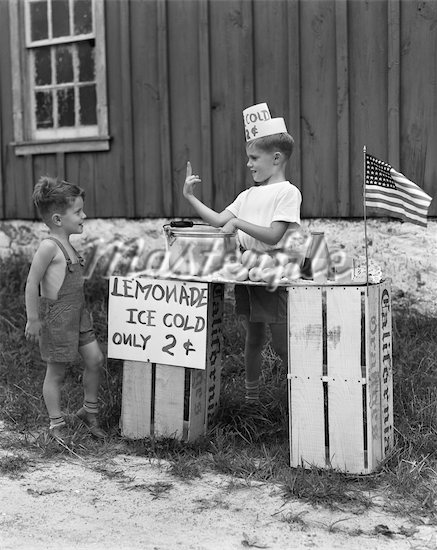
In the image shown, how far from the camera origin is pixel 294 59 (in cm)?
607

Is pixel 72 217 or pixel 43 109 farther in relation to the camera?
pixel 43 109

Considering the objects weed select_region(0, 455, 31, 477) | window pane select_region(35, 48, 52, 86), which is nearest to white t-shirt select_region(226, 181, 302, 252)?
weed select_region(0, 455, 31, 477)

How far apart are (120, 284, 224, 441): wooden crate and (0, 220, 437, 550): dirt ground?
0.22 meters

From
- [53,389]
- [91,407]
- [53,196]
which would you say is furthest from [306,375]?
[53,196]

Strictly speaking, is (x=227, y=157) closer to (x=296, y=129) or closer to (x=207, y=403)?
(x=296, y=129)

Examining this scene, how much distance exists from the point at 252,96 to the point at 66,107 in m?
1.97

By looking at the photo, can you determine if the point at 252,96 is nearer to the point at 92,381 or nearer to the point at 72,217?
the point at 72,217

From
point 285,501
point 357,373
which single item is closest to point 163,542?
point 285,501

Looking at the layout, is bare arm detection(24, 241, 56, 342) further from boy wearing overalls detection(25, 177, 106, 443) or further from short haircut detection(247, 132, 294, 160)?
short haircut detection(247, 132, 294, 160)

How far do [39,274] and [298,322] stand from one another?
4.29 feet

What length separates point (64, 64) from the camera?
7324mm

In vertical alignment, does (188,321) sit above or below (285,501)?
above

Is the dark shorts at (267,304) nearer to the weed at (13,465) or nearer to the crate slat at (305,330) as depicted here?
the crate slat at (305,330)

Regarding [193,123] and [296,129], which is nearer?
[296,129]
